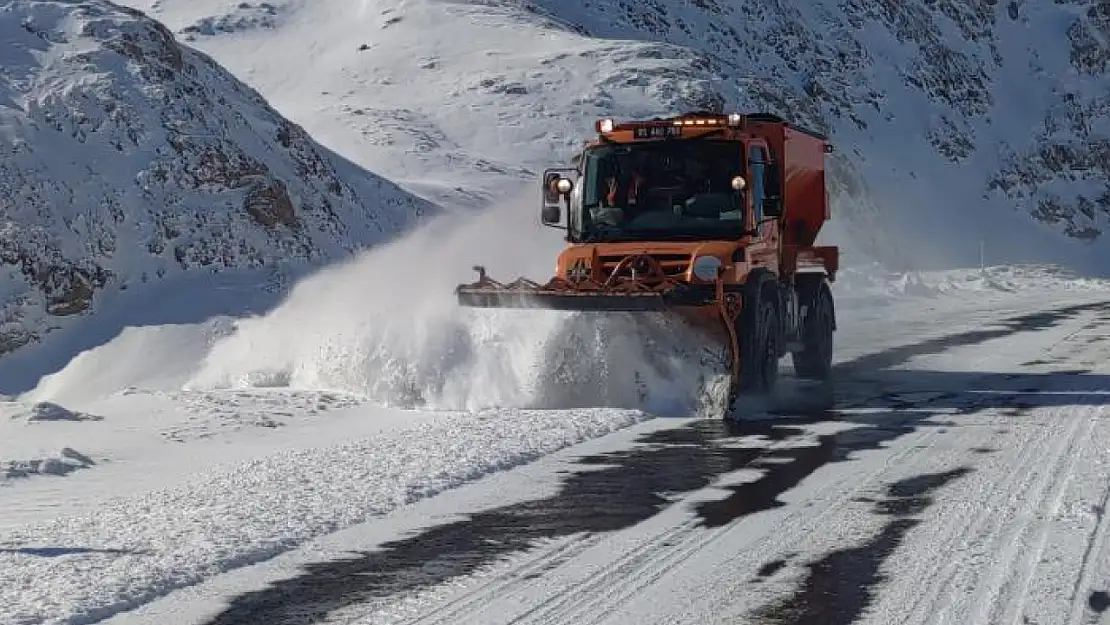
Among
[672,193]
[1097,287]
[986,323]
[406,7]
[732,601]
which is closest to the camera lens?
[732,601]

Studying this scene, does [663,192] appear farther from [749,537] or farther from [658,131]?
[749,537]

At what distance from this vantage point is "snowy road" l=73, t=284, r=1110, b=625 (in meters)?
6.35

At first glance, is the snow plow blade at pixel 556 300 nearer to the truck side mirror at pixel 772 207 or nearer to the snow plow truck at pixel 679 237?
the snow plow truck at pixel 679 237

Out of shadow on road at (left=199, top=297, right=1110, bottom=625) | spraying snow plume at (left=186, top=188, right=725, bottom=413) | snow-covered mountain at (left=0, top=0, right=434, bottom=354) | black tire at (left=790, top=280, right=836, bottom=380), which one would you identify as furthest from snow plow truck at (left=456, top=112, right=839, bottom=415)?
snow-covered mountain at (left=0, top=0, right=434, bottom=354)

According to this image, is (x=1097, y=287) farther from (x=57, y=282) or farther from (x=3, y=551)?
(x=3, y=551)

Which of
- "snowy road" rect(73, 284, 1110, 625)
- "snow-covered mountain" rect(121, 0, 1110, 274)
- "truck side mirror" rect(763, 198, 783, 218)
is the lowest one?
"snowy road" rect(73, 284, 1110, 625)

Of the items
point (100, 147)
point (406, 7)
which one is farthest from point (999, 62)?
point (100, 147)

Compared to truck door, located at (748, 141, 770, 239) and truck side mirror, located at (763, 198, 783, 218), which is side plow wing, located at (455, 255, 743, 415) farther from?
truck side mirror, located at (763, 198, 783, 218)

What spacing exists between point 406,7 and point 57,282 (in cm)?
3730

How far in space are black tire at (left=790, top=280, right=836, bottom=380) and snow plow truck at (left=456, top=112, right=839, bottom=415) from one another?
1550 millimetres

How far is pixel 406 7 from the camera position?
57188mm

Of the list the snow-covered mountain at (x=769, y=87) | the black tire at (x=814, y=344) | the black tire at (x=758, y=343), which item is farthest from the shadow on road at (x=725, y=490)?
the snow-covered mountain at (x=769, y=87)

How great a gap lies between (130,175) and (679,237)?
14.5 metres

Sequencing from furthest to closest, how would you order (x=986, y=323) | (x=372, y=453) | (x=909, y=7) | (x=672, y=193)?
(x=909, y=7) → (x=986, y=323) → (x=672, y=193) → (x=372, y=453)
